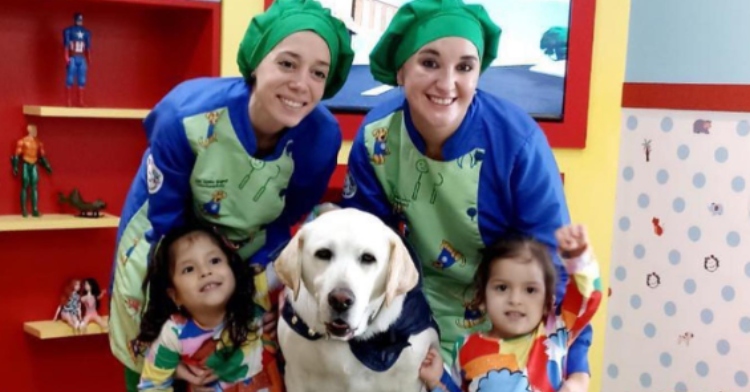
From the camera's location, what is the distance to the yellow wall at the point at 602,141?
387 cm

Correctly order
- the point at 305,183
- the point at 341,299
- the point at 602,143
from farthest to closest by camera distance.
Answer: the point at 602,143 < the point at 305,183 < the point at 341,299

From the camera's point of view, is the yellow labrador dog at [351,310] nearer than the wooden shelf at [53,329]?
Yes

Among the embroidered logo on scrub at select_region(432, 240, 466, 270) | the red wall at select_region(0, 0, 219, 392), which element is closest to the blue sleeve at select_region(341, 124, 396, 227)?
the embroidered logo on scrub at select_region(432, 240, 466, 270)

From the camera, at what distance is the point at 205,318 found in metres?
2.29

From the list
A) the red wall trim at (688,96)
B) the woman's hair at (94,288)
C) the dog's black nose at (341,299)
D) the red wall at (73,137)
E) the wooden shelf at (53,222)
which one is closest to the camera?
the dog's black nose at (341,299)

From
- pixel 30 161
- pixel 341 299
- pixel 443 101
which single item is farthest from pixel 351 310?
pixel 30 161

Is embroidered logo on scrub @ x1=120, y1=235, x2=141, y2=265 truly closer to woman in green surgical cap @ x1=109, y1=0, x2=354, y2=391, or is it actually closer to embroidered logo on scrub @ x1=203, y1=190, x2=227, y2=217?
woman in green surgical cap @ x1=109, y1=0, x2=354, y2=391

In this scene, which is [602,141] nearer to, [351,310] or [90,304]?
[90,304]

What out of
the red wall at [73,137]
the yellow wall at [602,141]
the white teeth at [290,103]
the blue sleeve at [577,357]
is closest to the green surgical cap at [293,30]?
the white teeth at [290,103]

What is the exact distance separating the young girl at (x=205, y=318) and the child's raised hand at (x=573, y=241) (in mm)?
707

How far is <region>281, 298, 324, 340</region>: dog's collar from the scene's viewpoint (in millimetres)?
1996

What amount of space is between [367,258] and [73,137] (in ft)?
6.08

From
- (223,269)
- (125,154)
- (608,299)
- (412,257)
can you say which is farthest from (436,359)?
(608,299)

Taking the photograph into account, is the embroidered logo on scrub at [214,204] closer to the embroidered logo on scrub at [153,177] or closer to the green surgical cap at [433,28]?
the embroidered logo on scrub at [153,177]
